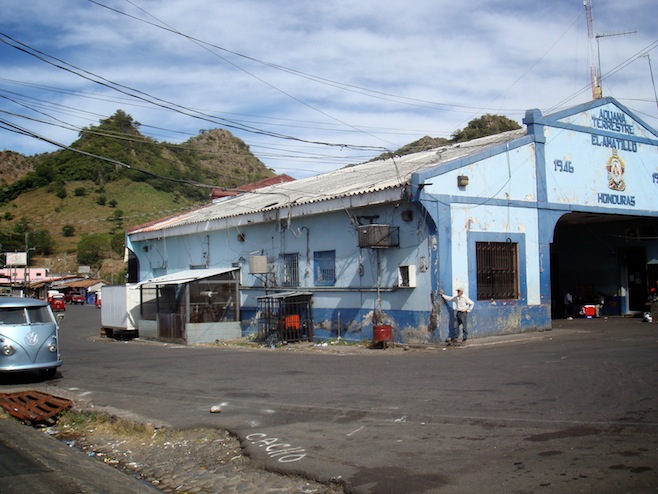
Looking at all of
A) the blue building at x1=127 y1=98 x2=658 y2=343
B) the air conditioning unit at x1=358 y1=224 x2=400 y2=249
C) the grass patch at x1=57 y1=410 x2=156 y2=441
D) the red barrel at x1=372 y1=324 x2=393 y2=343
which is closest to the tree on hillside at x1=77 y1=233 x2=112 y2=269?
the blue building at x1=127 y1=98 x2=658 y2=343

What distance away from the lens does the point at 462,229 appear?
65.1ft

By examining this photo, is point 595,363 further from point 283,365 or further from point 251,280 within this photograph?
point 251,280

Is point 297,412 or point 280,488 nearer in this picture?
point 280,488

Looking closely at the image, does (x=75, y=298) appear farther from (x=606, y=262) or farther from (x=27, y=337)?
(x=27, y=337)

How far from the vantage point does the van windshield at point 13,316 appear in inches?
557

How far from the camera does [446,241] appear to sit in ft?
63.2

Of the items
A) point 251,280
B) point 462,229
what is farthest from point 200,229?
point 462,229

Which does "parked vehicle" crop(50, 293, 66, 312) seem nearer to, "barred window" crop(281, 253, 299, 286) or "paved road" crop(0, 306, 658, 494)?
"barred window" crop(281, 253, 299, 286)

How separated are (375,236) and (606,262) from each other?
14.0m

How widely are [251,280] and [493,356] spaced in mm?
13135

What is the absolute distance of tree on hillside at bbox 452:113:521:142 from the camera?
178 feet

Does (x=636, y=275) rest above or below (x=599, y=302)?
above

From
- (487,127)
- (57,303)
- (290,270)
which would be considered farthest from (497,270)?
(57,303)

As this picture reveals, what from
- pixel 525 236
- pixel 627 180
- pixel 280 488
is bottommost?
pixel 280 488
